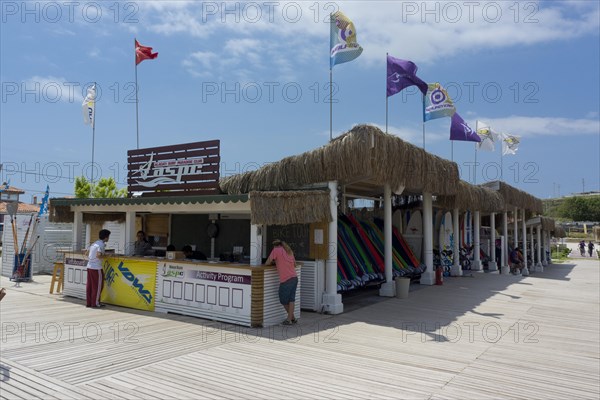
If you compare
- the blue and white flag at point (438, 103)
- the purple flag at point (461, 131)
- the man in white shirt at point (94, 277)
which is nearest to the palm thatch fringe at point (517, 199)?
the purple flag at point (461, 131)

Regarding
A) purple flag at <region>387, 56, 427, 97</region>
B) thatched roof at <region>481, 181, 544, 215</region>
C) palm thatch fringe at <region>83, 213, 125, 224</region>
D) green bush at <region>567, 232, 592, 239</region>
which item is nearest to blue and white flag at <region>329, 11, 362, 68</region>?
purple flag at <region>387, 56, 427, 97</region>

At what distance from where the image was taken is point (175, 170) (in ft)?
33.3

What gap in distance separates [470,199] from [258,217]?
9.59 m

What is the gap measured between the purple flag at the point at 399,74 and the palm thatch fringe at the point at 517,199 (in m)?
8.30

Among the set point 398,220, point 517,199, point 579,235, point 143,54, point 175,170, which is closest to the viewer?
point 175,170

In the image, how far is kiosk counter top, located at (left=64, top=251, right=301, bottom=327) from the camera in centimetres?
755

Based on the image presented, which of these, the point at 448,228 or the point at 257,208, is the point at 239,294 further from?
the point at 448,228

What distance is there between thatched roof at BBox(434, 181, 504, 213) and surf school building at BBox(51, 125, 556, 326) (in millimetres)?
1532

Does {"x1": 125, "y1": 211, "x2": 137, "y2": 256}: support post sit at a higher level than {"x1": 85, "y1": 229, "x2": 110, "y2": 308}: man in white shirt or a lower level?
higher

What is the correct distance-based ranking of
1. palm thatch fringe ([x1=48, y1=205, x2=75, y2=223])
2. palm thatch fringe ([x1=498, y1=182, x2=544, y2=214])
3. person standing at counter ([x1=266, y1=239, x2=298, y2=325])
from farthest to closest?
palm thatch fringe ([x1=498, y1=182, x2=544, y2=214]) → palm thatch fringe ([x1=48, y1=205, x2=75, y2=223]) → person standing at counter ([x1=266, y1=239, x2=298, y2=325])

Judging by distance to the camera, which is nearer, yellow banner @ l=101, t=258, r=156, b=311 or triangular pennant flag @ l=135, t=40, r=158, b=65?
yellow banner @ l=101, t=258, r=156, b=311

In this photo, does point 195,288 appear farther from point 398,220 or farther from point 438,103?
point 438,103

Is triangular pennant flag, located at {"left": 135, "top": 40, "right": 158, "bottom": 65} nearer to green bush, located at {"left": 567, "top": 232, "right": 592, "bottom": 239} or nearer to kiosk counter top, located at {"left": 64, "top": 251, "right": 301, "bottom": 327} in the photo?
kiosk counter top, located at {"left": 64, "top": 251, "right": 301, "bottom": 327}

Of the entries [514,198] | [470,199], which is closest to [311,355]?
[470,199]
